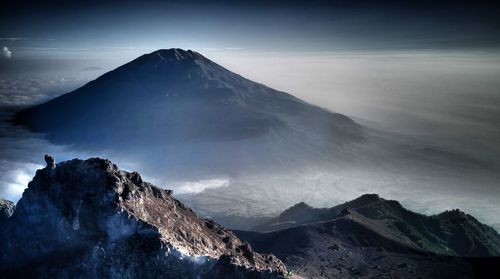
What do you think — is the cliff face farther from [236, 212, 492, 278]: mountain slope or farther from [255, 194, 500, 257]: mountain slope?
[255, 194, 500, 257]: mountain slope

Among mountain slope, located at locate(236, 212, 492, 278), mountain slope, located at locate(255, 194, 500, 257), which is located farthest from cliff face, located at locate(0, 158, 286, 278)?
mountain slope, located at locate(255, 194, 500, 257)

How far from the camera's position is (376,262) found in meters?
51.8

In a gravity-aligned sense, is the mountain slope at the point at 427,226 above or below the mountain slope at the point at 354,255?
below

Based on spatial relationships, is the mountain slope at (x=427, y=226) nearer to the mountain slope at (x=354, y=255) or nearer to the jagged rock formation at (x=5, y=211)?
the mountain slope at (x=354, y=255)

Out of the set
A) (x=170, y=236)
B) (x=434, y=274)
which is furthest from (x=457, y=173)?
(x=170, y=236)

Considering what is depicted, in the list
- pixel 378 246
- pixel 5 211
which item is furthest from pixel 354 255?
pixel 5 211

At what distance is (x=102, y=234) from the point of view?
22.4 metres

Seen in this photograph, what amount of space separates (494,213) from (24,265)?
151 meters

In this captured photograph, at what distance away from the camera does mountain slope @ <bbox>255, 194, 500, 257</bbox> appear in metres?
76.9

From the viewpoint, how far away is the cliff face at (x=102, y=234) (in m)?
22.0

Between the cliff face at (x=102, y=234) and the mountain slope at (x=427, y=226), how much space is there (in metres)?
55.3

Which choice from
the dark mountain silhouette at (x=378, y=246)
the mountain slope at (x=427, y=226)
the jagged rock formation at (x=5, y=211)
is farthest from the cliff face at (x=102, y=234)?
the mountain slope at (x=427, y=226)

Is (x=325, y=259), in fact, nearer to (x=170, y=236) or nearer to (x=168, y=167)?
(x=170, y=236)

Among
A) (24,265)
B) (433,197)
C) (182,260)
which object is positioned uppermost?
Answer: (182,260)
